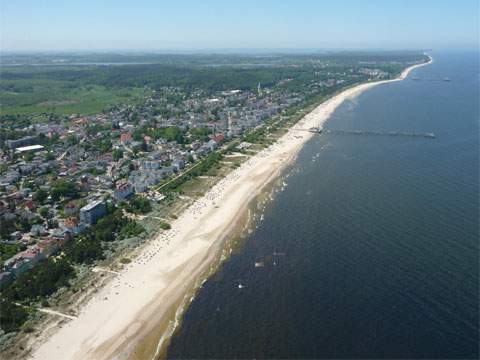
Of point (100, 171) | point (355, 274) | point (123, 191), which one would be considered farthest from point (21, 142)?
point (355, 274)

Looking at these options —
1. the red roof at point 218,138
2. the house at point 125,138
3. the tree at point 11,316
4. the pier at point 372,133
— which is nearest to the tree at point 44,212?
the tree at point 11,316

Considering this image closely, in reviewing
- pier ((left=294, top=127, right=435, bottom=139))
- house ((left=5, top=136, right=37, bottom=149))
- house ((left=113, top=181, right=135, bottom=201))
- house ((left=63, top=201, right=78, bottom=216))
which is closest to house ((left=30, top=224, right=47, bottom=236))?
house ((left=63, top=201, right=78, bottom=216))

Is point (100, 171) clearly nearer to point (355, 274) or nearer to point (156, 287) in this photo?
point (156, 287)

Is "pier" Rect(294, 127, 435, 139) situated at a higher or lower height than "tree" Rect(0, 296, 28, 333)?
lower

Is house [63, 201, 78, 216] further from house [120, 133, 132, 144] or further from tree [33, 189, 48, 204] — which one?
house [120, 133, 132, 144]

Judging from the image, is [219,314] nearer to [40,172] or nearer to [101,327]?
[101,327]

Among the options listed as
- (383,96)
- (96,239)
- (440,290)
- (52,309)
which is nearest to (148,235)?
(96,239)
